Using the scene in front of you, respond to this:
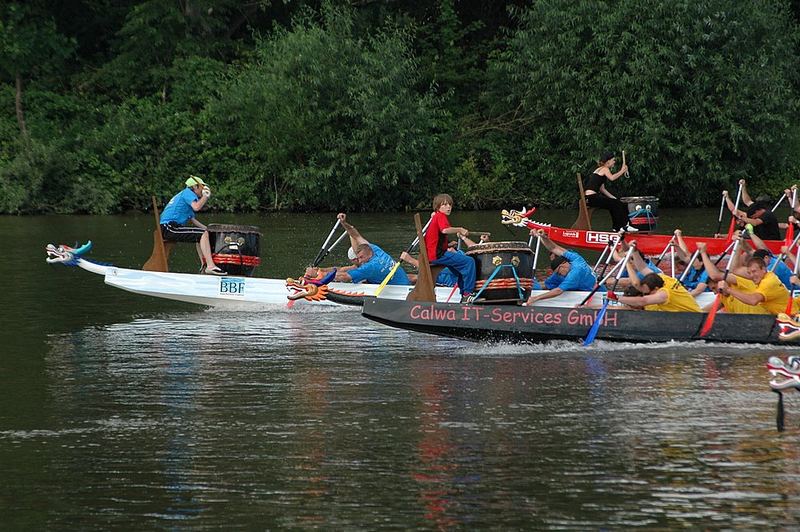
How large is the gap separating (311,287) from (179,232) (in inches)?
113

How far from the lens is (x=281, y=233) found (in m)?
34.1

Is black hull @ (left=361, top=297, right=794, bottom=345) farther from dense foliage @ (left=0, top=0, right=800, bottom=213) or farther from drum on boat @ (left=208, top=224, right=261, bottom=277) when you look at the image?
dense foliage @ (left=0, top=0, right=800, bottom=213)

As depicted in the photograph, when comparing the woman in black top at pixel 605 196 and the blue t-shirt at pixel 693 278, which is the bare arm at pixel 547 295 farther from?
the woman in black top at pixel 605 196

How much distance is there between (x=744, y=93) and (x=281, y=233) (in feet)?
47.9

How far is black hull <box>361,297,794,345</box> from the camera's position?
52.5 ft

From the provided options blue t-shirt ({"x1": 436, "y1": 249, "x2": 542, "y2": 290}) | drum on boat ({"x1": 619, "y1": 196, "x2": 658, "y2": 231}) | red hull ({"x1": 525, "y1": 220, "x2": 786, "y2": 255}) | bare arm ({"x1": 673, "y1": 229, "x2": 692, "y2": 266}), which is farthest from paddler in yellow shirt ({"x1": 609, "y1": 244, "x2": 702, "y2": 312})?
drum on boat ({"x1": 619, "y1": 196, "x2": 658, "y2": 231})

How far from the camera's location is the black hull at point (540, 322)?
16.0 metres

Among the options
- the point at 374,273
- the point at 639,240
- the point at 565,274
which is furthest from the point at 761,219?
the point at 374,273

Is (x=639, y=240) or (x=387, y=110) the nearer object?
(x=639, y=240)

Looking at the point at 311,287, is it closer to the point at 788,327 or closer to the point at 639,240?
the point at 639,240

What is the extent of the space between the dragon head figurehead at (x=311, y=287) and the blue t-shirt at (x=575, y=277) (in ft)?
10.6

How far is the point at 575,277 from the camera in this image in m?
17.7

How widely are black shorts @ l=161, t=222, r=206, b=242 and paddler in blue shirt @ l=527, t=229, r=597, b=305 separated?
5.68m

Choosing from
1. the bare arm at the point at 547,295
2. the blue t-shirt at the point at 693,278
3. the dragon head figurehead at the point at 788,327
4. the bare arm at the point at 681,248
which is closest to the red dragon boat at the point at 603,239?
the blue t-shirt at the point at 693,278
